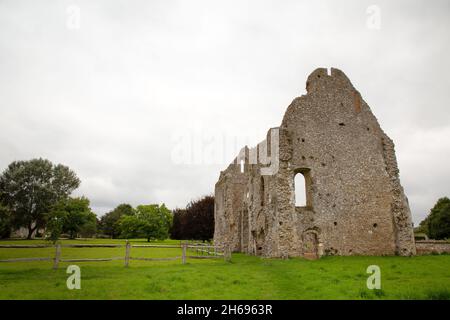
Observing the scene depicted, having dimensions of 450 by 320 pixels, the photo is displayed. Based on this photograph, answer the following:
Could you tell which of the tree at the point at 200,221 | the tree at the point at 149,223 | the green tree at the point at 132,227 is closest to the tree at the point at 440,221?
the tree at the point at 200,221

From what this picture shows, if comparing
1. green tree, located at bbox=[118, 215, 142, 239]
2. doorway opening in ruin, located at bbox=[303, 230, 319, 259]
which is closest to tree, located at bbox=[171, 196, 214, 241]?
green tree, located at bbox=[118, 215, 142, 239]

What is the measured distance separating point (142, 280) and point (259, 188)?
14.7m

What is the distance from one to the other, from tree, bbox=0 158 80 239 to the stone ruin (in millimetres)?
39814

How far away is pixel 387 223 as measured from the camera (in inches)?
824

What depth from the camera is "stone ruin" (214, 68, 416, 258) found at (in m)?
19.2

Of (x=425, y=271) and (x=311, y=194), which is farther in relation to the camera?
(x=311, y=194)

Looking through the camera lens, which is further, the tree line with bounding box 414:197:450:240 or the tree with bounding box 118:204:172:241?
the tree with bounding box 118:204:172:241

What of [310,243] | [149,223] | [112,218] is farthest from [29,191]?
[310,243]

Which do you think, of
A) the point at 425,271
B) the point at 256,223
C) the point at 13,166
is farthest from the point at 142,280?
the point at 13,166

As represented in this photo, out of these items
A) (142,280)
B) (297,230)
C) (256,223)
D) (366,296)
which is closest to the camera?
(366,296)

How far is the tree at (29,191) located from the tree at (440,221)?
59566mm

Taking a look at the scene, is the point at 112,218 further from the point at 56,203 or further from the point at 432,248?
the point at 432,248

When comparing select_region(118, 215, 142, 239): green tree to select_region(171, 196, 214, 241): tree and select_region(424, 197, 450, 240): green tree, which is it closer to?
select_region(171, 196, 214, 241): tree

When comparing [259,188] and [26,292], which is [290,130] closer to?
[259,188]
